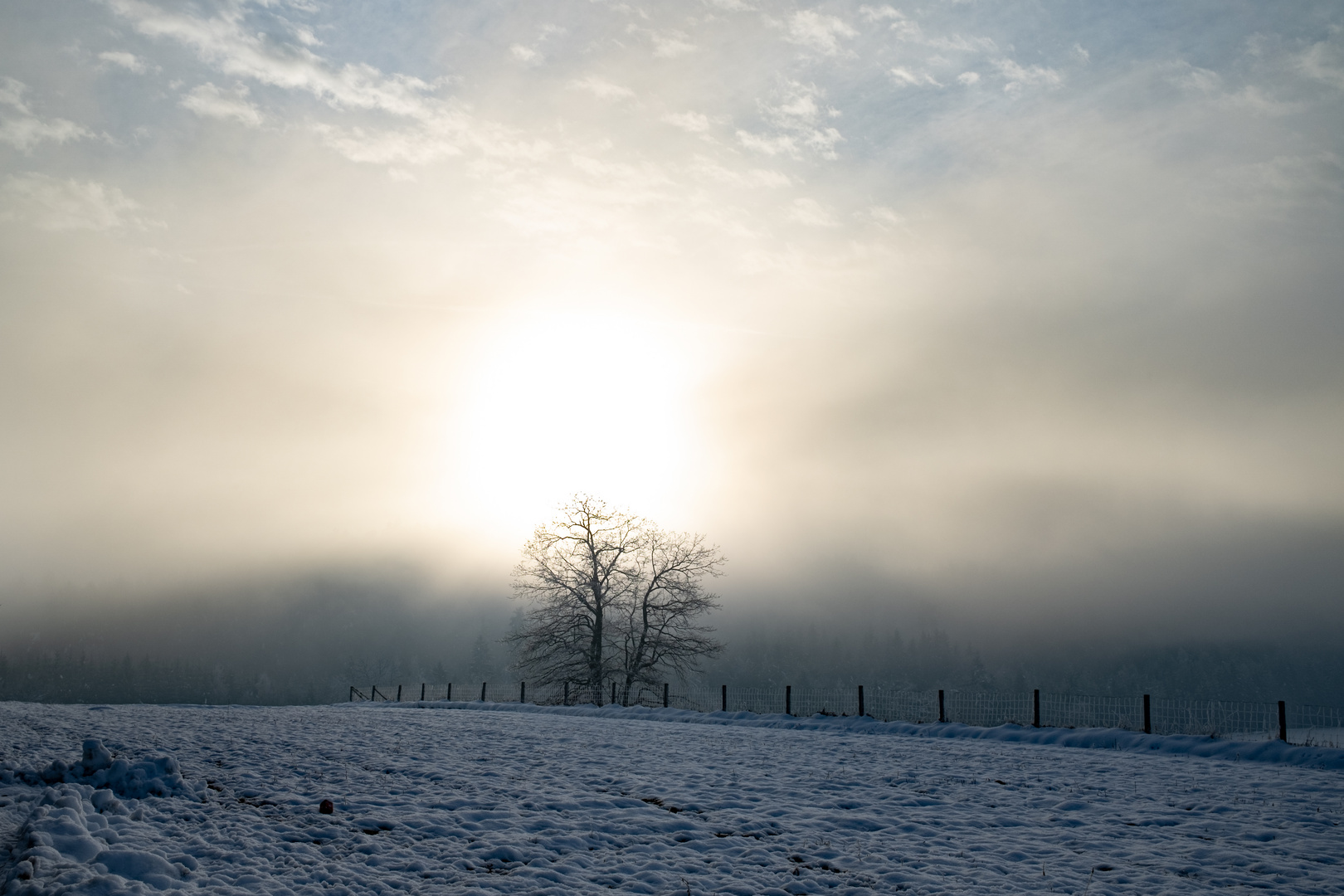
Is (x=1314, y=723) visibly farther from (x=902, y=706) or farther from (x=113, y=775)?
(x=113, y=775)

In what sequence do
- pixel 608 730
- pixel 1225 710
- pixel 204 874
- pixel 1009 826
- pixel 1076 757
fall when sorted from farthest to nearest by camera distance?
pixel 1225 710, pixel 608 730, pixel 1076 757, pixel 1009 826, pixel 204 874

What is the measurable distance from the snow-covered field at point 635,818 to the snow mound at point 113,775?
0.04 meters

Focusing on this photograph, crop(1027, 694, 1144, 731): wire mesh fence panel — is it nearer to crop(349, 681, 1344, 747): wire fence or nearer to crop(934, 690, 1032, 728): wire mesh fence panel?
crop(349, 681, 1344, 747): wire fence

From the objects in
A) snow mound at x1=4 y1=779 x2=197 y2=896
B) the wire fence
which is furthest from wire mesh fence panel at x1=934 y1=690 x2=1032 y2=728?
snow mound at x1=4 y1=779 x2=197 y2=896

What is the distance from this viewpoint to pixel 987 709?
99.8 feet

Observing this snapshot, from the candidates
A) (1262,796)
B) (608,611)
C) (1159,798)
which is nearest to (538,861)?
(1159,798)

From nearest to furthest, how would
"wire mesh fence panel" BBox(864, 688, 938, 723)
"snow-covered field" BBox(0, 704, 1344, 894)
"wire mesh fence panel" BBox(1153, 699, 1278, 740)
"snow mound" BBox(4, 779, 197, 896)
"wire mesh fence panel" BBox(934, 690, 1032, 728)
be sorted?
"snow mound" BBox(4, 779, 197, 896)
"snow-covered field" BBox(0, 704, 1344, 894)
"wire mesh fence panel" BBox(1153, 699, 1278, 740)
"wire mesh fence panel" BBox(934, 690, 1032, 728)
"wire mesh fence panel" BBox(864, 688, 938, 723)

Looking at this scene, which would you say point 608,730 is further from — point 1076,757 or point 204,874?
point 204,874

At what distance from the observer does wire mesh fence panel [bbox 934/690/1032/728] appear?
95.2 ft

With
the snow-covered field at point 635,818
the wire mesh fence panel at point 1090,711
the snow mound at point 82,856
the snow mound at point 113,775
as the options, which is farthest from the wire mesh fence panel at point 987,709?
the snow mound at point 82,856

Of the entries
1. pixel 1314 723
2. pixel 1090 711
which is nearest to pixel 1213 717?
pixel 1314 723

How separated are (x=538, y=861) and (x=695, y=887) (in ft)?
5.81

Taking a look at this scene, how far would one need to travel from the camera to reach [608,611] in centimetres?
5000

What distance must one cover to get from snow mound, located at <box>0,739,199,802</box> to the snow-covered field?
42 mm
